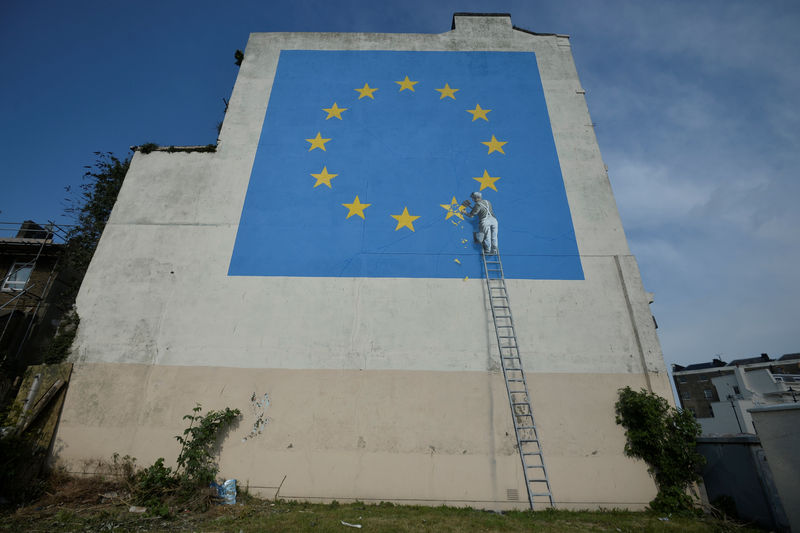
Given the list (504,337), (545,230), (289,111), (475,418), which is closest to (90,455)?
(475,418)

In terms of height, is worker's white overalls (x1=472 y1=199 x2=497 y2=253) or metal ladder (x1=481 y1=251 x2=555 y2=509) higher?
worker's white overalls (x1=472 y1=199 x2=497 y2=253)

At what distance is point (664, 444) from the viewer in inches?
305

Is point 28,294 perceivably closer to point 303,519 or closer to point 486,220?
point 303,519

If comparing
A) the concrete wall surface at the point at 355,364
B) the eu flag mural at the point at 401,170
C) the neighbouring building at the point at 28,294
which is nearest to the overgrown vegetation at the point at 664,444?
the concrete wall surface at the point at 355,364

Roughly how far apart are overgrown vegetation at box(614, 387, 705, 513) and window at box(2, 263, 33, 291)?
21.0 metres

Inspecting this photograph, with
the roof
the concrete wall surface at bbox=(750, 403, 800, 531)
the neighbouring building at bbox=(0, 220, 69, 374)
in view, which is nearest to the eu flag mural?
the concrete wall surface at bbox=(750, 403, 800, 531)

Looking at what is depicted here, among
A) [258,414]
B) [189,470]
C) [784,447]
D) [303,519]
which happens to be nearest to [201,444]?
[189,470]

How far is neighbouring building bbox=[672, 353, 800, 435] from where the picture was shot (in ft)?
73.9

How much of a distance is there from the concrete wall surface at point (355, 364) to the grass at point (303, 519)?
20.6 inches

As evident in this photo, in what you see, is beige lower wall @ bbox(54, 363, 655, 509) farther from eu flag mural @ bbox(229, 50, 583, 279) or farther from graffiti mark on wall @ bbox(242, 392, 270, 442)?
eu flag mural @ bbox(229, 50, 583, 279)

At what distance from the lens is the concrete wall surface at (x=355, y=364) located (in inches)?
308

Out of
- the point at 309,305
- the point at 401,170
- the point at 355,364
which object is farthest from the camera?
the point at 401,170

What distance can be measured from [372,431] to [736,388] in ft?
97.6

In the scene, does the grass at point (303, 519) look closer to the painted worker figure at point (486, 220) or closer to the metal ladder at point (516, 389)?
the metal ladder at point (516, 389)
